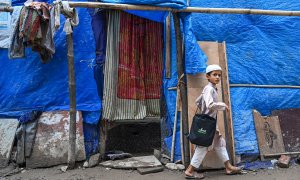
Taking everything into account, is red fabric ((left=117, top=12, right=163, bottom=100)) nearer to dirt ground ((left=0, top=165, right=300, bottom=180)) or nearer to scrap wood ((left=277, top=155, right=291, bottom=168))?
dirt ground ((left=0, top=165, right=300, bottom=180))

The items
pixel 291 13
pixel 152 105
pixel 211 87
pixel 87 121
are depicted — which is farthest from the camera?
pixel 152 105

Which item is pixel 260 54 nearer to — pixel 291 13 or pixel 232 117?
pixel 291 13

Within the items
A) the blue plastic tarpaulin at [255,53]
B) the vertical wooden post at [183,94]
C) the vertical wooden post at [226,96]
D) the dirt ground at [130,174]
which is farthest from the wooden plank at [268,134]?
the vertical wooden post at [183,94]

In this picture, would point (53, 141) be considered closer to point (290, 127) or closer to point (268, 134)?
point (268, 134)

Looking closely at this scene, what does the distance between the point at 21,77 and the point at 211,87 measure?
3260 mm

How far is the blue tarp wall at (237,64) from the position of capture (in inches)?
221

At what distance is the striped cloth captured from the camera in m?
5.86

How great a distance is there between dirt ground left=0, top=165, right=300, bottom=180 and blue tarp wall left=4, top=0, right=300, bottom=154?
26.5 inches

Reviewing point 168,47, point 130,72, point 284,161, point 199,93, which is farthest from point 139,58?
point 284,161

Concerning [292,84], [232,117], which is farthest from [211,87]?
[292,84]

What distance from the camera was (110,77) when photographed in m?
5.85

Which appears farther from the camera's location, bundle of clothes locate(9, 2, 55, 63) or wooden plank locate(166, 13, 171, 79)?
wooden plank locate(166, 13, 171, 79)

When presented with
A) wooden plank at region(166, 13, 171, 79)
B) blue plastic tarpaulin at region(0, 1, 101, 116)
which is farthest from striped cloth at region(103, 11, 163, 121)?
wooden plank at region(166, 13, 171, 79)

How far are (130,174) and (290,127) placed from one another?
277cm
